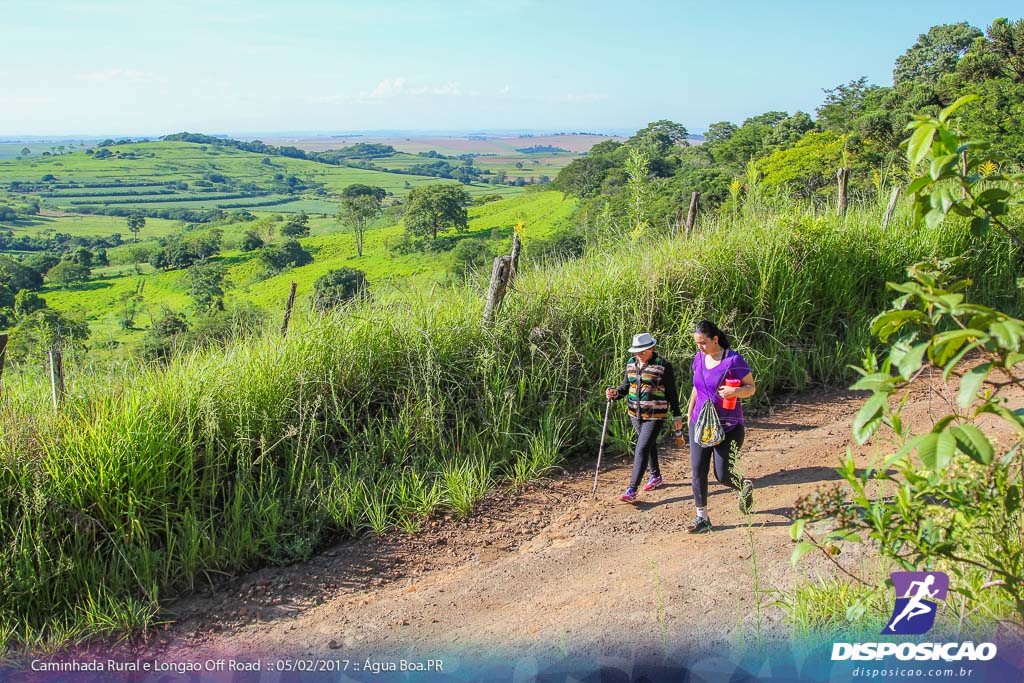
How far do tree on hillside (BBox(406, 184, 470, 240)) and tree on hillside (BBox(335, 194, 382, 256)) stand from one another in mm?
18031

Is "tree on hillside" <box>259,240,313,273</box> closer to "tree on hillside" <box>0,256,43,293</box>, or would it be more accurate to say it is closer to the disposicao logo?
"tree on hillside" <box>0,256,43,293</box>

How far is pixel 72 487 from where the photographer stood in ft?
16.0

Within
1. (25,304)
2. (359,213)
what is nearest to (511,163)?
(359,213)

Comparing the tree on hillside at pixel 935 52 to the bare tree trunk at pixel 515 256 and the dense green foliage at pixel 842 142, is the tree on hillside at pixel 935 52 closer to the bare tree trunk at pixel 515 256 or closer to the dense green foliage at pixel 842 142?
the dense green foliage at pixel 842 142

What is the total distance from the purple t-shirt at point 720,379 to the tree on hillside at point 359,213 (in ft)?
163

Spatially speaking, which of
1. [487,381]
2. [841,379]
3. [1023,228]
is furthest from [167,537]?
[1023,228]

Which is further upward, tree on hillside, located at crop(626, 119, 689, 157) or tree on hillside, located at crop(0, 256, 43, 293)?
tree on hillside, located at crop(626, 119, 689, 157)

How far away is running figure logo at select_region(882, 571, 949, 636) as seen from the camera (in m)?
2.83

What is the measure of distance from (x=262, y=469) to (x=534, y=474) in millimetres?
2184

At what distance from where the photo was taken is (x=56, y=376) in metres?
5.46

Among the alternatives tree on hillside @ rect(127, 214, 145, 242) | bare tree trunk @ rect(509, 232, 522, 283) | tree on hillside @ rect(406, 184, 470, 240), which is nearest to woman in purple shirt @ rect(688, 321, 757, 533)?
bare tree trunk @ rect(509, 232, 522, 283)

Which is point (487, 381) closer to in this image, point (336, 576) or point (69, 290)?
point (336, 576)

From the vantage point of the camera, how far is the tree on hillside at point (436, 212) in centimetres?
3173

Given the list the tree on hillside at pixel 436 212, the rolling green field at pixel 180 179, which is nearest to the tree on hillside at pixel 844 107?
the tree on hillside at pixel 436 212
